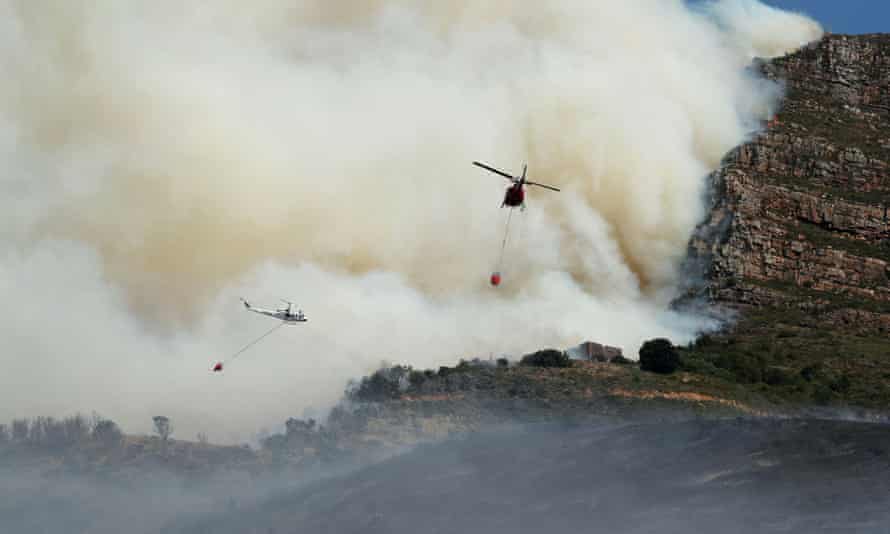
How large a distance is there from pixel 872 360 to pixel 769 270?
27.6 m

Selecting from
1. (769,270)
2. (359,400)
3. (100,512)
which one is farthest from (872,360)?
(100,512)

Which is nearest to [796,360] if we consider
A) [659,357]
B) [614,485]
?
[659,357]

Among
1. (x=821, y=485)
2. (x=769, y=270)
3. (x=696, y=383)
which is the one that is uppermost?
(x=769, y=270)

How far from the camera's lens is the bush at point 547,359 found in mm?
178375

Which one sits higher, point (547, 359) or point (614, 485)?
point (547, 359)

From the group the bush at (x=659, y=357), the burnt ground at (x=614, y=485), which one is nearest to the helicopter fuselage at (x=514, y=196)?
the burnt ground at (x=614, y=485)

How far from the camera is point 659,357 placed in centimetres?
17562

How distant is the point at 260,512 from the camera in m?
160

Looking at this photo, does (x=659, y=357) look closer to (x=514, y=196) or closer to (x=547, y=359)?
(x=547, y=359)

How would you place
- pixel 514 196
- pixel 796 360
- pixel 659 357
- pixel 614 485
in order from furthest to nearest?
pixel 659 357 < pixel 796 360 < pixel 614 485 < pixel 514 196

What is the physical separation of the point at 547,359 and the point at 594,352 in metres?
9.03

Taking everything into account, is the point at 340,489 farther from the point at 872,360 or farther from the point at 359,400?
the point at 872,360

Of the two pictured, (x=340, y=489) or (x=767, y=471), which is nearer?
(x=767, y=471)

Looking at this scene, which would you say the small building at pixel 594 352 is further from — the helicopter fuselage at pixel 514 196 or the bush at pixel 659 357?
the helicopter fuselage at pixel 514 196
